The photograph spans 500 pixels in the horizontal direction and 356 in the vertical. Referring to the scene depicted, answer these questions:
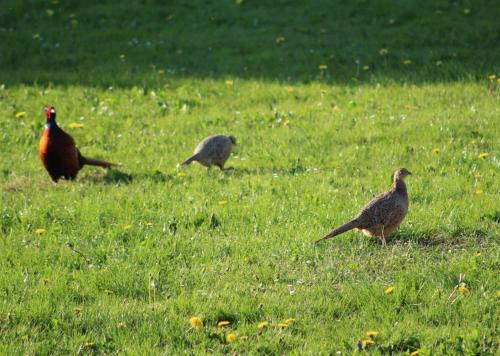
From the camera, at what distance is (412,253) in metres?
7.55

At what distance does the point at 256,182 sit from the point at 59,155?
2.43 metres

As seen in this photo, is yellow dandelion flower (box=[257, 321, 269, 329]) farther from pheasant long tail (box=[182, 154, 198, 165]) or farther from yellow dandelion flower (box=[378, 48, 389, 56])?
yellow dandelion flower (box=[378, 48, 389, 56])

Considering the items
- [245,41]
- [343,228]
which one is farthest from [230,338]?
[245,41]

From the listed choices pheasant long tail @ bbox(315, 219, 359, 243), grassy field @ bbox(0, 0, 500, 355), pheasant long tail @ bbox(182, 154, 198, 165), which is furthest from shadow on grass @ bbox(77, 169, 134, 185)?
pheasant long tail @ bbox(315, 219, 359, 243)

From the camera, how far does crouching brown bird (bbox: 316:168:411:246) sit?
25.2 feet

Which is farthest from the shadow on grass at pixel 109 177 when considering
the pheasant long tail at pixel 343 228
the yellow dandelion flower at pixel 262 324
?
the yellow dandelion flower at pixel 262 324

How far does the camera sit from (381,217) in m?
7.68

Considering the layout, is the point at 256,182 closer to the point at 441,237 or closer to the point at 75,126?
the point at 441,237

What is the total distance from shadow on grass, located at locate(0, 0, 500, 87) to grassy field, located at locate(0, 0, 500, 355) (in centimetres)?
6

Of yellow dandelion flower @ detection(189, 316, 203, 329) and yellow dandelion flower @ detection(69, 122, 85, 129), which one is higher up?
yellow dandelion flower @ detection(189, 316, 203, 329)

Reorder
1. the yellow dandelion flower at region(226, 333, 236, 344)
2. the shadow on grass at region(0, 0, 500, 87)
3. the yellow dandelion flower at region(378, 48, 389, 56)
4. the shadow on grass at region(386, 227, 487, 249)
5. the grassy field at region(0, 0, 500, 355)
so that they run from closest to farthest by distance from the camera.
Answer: the yellow dandelion flower at region(226, 333, 236, 344) → the grassy field at region(0, 0, 500, 355) → the shadow on grass at region(386, 227, 487, 249) → the shadow on grass at region(0, 0, 500, 87) → the yellow dandelion flower at region(378, 48, 389, 56)

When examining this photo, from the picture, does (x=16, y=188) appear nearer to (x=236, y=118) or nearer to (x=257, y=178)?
(x=257, y=178)

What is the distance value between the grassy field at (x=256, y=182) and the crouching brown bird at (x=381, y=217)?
0.54 ft

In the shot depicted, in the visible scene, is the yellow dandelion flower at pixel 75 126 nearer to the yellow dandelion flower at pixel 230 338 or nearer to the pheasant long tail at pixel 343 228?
the pheasant long tail at pixel 343 228
